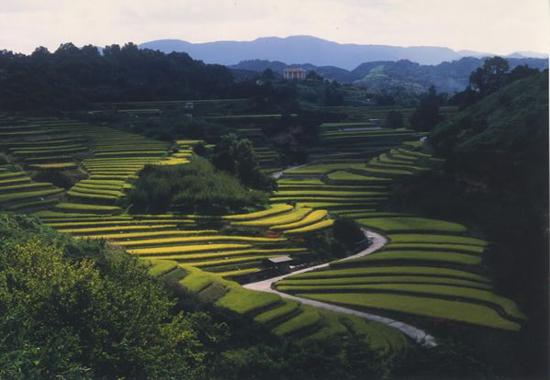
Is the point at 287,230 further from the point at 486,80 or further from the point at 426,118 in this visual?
the point at 486,80

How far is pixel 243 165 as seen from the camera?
41938mm

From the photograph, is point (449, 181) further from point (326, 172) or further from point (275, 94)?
point (275, 94)

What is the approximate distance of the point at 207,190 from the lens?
34.0m

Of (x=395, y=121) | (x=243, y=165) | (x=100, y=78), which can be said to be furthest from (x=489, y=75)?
(x=100, y=78)

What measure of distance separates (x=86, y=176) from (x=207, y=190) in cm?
1102

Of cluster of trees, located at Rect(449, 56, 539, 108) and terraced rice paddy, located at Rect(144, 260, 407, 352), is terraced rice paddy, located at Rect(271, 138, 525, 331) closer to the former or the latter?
terraced rice paddy, located at Rect(144, 260, 407, 352)

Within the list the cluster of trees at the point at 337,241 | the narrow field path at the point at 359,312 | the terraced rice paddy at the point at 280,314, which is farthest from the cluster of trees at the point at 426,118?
the terraced rice paddy at the point at 280,314

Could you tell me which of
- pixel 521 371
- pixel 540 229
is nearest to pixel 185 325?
pixel 521 371

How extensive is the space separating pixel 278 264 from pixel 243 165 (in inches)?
661

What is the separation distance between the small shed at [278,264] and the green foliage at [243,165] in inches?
574

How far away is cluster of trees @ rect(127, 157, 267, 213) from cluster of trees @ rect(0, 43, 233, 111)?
28.7m

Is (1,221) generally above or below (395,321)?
above

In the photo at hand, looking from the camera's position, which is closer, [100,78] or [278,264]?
[278,264]

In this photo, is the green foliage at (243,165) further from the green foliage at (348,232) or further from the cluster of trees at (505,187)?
the green foliage at (348,232)
